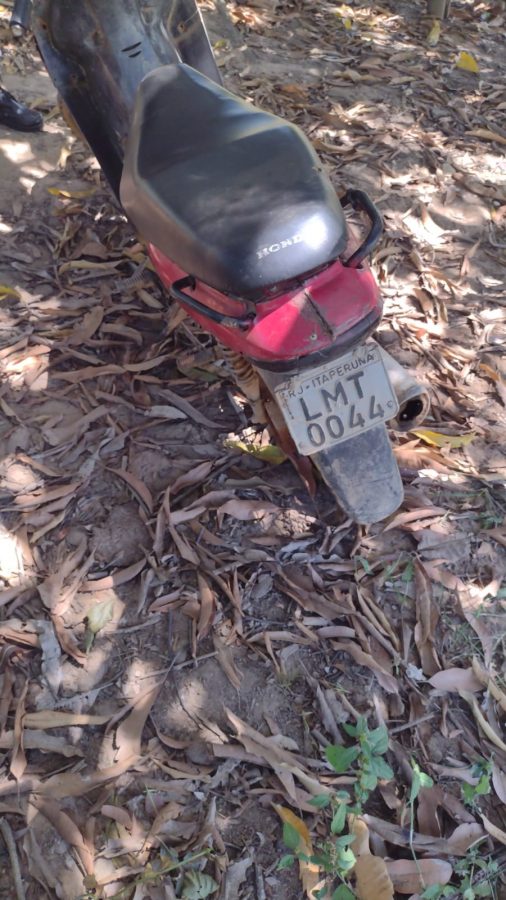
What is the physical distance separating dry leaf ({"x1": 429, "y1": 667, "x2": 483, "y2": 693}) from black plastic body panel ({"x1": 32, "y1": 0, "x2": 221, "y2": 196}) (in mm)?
2234

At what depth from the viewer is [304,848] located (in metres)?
1.78

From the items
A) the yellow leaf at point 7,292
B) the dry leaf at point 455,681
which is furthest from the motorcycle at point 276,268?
the yellow leaf at point 7,292

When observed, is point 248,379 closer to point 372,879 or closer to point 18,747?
point 18,747

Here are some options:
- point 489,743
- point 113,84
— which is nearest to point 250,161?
point 113,84

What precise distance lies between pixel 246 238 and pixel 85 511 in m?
1.13

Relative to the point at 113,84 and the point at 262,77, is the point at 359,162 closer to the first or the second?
the point at 262,77

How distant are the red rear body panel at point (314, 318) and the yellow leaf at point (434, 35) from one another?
4039mm

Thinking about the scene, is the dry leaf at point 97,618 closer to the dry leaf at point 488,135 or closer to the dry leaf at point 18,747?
the dry leaf at point 18,747

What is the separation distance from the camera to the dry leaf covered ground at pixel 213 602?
183 cm

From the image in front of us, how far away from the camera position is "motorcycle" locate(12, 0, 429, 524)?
1792 mm

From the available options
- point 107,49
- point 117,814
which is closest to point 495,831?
point 117,814

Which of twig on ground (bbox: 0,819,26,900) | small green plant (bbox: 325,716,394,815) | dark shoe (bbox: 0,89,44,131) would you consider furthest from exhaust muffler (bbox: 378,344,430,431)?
dark shoe (bbox: 0,89,44,131)

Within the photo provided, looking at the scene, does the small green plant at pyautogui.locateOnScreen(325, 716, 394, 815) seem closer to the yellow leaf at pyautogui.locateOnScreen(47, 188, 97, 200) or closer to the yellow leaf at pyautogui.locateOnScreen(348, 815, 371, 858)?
the yellow leaf at pyautogui.locateOnScreen(348, 815, 371, 858)

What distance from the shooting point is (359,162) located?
13.2ft
